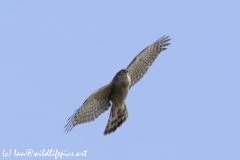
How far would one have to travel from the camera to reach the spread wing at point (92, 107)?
53.9 ft

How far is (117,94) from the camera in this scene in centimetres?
1656

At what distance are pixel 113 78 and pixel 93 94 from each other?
68cm

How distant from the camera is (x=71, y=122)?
16.4 meters

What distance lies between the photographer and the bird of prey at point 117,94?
54.0 ft

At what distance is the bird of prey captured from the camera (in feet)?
54.0

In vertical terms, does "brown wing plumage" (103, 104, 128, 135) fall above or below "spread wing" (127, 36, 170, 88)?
below

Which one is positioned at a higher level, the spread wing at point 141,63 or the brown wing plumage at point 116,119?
the spread wing at point 141,63

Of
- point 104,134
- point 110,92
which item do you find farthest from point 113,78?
point 104,134

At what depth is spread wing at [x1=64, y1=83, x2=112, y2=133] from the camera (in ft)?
53.9

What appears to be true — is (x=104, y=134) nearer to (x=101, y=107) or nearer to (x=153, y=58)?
(x=101, y=107)

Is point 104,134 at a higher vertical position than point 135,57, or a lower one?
lower

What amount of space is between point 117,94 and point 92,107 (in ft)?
2.41

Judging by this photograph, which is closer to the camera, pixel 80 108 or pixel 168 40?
pixel 80 108

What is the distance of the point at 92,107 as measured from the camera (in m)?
16.7
